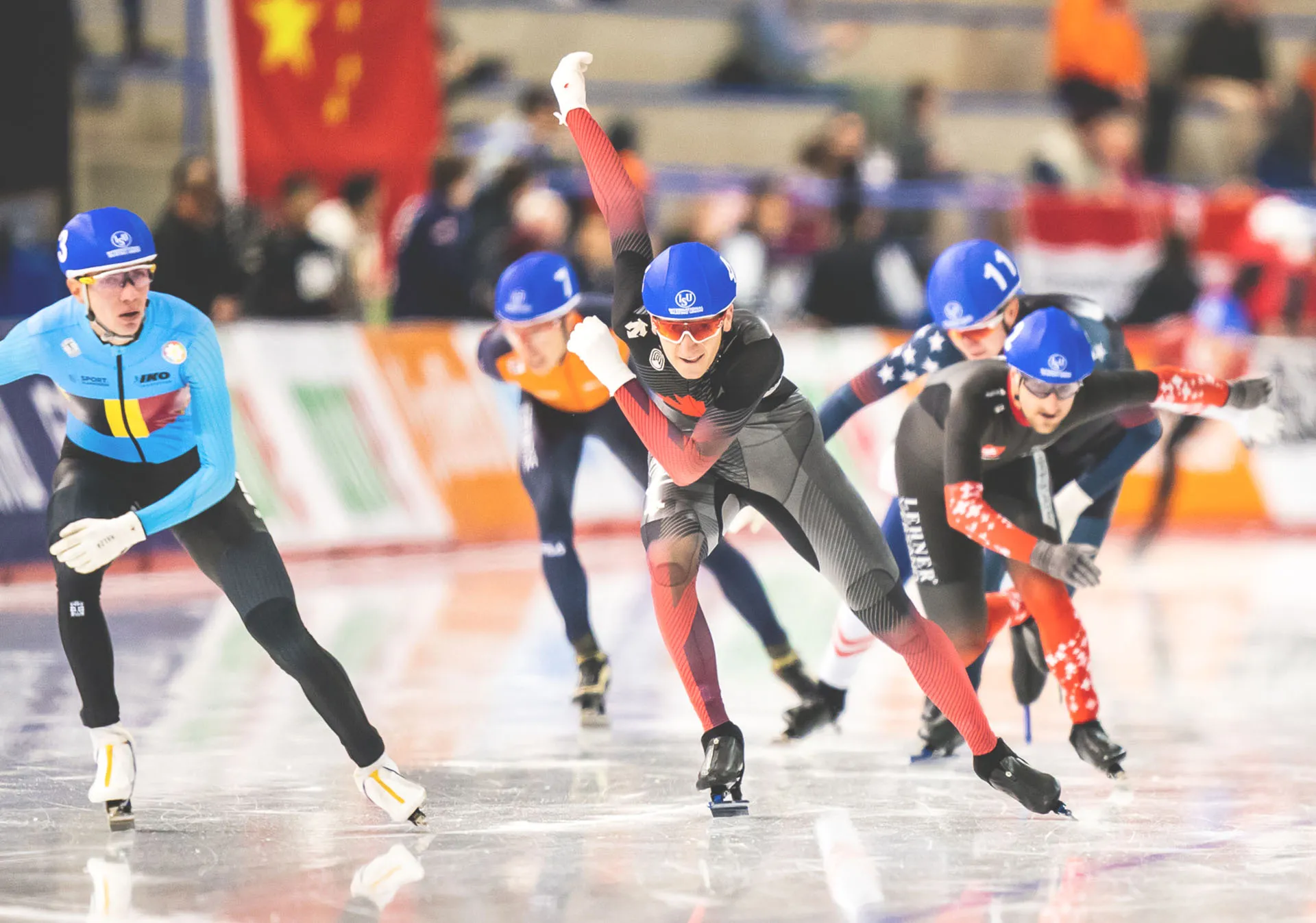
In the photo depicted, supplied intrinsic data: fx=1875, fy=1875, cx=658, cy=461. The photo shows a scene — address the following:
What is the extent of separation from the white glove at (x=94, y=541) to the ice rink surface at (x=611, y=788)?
0.77m

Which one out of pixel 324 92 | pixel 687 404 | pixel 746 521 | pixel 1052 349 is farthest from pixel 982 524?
pixel 324 92

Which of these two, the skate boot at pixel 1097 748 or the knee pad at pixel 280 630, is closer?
the knee pad at pixel 280 630

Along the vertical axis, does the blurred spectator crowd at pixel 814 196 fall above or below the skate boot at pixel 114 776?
below

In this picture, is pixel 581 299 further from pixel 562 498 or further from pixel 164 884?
pixel 164 884

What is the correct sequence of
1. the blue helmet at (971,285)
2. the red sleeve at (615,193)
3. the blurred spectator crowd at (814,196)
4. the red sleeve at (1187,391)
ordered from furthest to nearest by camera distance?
the blurred spectator crowd at (814,196) → the blue helmet at (971,285) → the red sleeve at (1187,391) → the red sleeve at (615,193)

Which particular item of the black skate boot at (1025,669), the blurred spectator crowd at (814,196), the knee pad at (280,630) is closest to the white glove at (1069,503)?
the black skate boot at (1025,669)

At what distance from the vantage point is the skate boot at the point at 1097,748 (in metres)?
5.97

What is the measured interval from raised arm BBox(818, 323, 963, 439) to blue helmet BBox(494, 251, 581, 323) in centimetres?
115

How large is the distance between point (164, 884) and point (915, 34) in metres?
14.5

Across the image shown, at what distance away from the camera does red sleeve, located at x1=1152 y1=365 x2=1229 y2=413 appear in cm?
601

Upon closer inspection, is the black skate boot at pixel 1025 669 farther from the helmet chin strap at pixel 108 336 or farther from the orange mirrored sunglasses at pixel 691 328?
the helmet chin strap at pixel 108 336

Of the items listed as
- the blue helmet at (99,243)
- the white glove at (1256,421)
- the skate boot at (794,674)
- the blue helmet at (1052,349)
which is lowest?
the skate boot at (794,674)

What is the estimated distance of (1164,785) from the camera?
5.91 meters

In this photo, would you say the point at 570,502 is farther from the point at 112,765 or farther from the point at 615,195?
the point at 112,765
